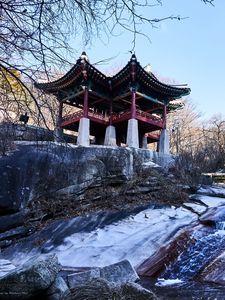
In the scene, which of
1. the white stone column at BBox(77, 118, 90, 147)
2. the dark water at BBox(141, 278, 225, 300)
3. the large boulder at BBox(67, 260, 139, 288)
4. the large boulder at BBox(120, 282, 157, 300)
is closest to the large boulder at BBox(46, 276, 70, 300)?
the large boulder at BBox(67, 260, 139, 288)

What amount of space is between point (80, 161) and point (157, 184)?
330 centimetres

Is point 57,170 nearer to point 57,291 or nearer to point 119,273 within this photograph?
point 119,273

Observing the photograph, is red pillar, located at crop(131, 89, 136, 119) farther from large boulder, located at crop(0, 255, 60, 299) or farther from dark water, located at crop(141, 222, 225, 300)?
large boulder, located at crop(0, 255, 60, 299)

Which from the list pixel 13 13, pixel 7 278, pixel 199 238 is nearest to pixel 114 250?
pixel 199 238

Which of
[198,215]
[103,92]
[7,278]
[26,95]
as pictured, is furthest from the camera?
[103,92]

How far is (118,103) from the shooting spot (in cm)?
2058

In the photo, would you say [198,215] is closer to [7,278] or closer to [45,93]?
[7,278]

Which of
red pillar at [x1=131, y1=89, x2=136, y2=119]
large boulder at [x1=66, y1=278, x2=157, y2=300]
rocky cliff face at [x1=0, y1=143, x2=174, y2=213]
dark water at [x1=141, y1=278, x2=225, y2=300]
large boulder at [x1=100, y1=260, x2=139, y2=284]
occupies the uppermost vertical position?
red pillar at [x1=131, y1=89, x2=136, y2=119]

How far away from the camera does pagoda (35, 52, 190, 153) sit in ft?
58.5

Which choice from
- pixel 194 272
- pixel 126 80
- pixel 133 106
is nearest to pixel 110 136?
pixel 133 106

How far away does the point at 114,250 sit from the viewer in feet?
25.7

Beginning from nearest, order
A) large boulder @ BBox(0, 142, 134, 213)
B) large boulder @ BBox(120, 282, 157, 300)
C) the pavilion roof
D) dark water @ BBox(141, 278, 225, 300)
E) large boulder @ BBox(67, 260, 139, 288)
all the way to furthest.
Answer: large boulder @ BBox(120, 282, 157, 300) → large boulder @ BBox(67, 260, 139, 288) → dark water @ BBox(141, 278, 225, 300) → large boulder @ BBox(0, 142, 134, 213) → the pavilion roof

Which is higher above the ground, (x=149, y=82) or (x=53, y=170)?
(x=149, y=82)

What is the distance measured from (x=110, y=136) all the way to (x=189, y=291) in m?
14.7
